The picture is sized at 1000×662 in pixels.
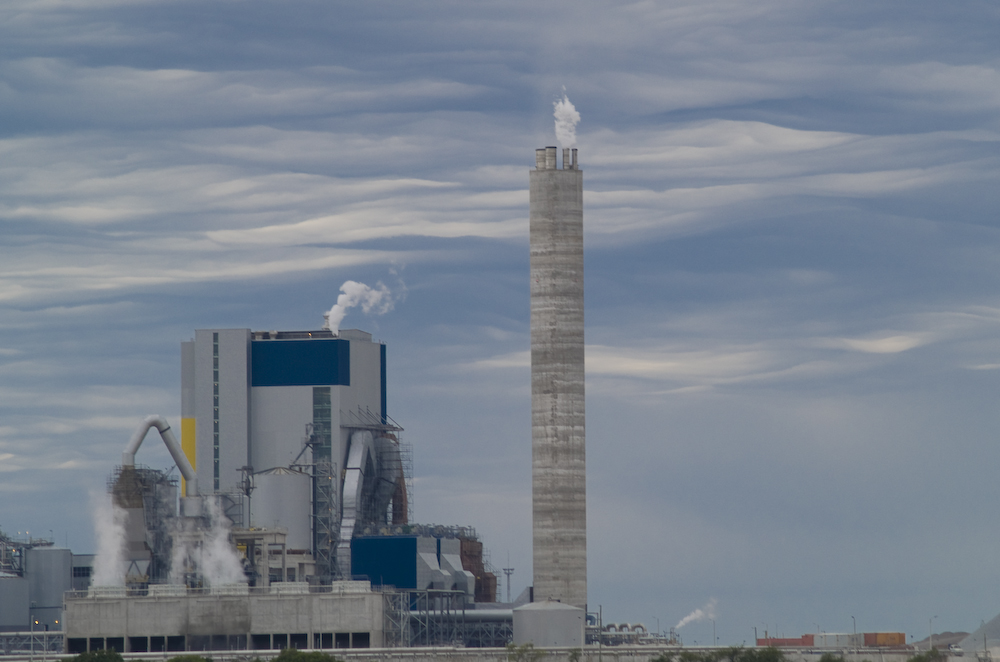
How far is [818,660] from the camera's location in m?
115

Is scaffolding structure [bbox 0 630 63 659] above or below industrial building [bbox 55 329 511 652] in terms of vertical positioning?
below

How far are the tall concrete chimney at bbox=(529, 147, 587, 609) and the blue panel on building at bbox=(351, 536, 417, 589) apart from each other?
11.7m

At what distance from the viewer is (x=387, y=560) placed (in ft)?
433

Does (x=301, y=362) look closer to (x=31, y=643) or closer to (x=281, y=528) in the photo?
(x=281, y=528)

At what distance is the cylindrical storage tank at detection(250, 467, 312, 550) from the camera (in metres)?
133

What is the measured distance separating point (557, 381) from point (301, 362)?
26.4 metres

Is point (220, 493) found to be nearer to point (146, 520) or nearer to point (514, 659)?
point (146, 520)

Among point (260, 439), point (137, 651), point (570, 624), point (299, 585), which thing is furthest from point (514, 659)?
point (260, 439)

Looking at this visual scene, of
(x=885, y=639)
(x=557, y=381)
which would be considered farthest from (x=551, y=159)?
(x=885, y=639)

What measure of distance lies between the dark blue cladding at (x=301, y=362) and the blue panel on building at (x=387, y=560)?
15325mm

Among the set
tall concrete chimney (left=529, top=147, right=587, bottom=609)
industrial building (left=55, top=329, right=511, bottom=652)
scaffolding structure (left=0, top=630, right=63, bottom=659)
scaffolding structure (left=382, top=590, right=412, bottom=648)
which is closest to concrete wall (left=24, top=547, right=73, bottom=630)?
scaffolding structure (left=0, top=630, right=63, bottom=659)

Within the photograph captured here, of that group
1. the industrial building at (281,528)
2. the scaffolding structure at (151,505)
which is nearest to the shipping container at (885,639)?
the industrial building at (281,528)

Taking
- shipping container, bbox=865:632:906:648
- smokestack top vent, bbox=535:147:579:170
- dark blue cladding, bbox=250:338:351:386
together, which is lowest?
shipping container, bbox=865:632:906:648

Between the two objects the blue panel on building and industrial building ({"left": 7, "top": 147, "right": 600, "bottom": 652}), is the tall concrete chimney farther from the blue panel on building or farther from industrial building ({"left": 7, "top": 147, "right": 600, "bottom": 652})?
the blue panel on building
